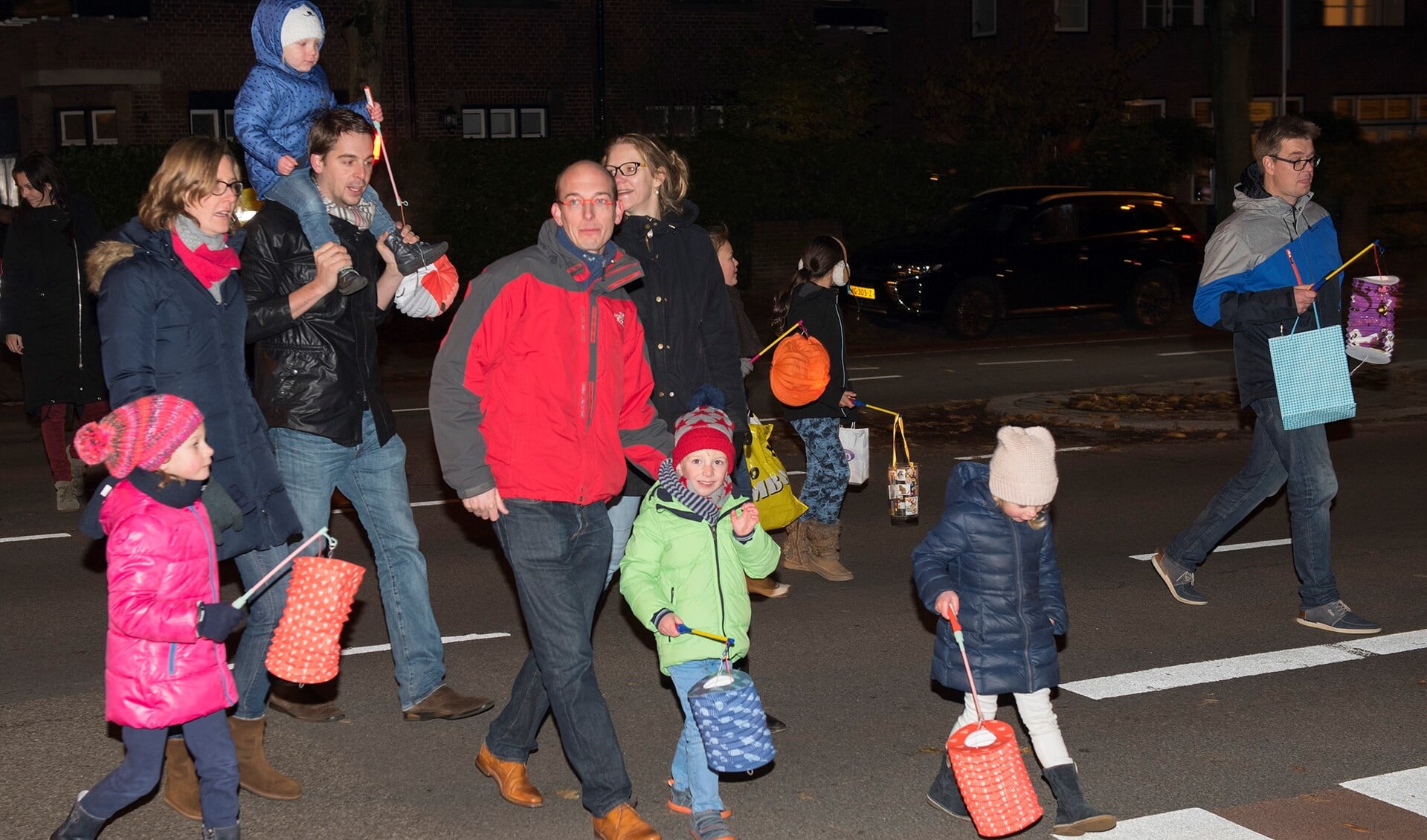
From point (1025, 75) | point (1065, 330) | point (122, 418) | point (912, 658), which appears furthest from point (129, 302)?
point (1025, 75)

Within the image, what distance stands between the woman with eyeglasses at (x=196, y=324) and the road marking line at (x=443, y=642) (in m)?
1.94

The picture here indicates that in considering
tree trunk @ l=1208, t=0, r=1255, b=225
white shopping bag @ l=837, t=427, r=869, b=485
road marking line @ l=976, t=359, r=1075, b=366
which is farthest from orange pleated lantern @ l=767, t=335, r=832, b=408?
tree trunk @ l=1208, t=0, r=1255, b=225

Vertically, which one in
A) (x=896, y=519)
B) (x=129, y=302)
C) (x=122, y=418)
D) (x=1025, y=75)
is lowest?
(x=896, y=519)

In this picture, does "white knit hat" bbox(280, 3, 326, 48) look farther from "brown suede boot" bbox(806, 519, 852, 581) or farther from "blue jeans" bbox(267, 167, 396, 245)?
"brown suede boot" bbox(806, 519, 852, 581)

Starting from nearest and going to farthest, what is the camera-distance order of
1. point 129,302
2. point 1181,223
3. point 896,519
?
point 129,302
point 896,519
point 1181,223

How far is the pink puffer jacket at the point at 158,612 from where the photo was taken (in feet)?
14.3

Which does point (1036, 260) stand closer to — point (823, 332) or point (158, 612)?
point (823, 332)

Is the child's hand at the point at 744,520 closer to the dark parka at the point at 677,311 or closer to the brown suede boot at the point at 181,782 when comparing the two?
the dark parka at the point at 677,311

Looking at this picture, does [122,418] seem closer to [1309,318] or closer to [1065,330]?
[1309,318]

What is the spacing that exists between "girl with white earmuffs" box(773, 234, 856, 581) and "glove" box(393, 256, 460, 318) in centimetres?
294

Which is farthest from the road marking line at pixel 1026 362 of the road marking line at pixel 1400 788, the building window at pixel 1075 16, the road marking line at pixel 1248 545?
the building window at pixel 1075 16

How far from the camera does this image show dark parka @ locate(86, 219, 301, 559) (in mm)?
4891

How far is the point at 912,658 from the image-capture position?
7.09 metres

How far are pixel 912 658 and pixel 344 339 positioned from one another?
3.08m
